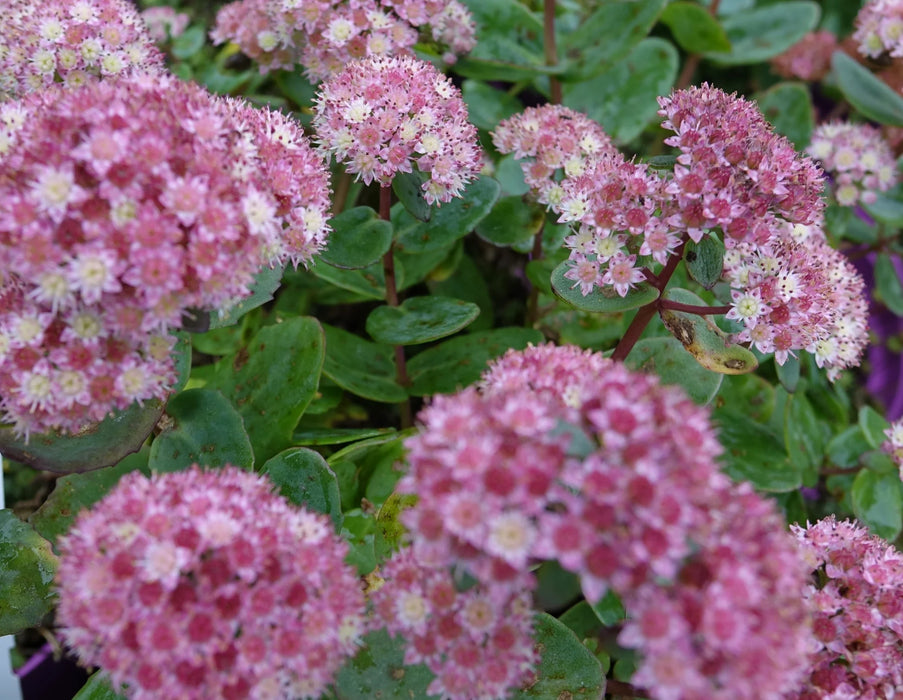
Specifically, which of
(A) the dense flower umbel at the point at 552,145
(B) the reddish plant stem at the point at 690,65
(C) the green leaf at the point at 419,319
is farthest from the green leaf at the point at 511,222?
(B) the reddish plant stem at the point at 690,65

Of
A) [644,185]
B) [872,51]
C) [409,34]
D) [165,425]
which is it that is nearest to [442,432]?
[644,185]

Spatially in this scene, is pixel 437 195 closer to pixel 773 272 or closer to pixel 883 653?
pixel 773 272

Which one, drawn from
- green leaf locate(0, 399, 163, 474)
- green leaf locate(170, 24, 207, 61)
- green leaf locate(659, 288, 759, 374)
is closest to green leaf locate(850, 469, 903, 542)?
green leaf locate(659, 288, 759, 374)

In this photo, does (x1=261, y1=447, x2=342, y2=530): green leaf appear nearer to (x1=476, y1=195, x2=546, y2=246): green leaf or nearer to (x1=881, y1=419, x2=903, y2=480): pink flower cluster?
(x1=476, y1=195, x2=546, y2=246): green leaf

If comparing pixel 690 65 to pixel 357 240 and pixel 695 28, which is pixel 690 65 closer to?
pixel 695 28

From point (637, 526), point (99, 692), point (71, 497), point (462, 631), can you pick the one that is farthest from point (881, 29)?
point (99, 692)
